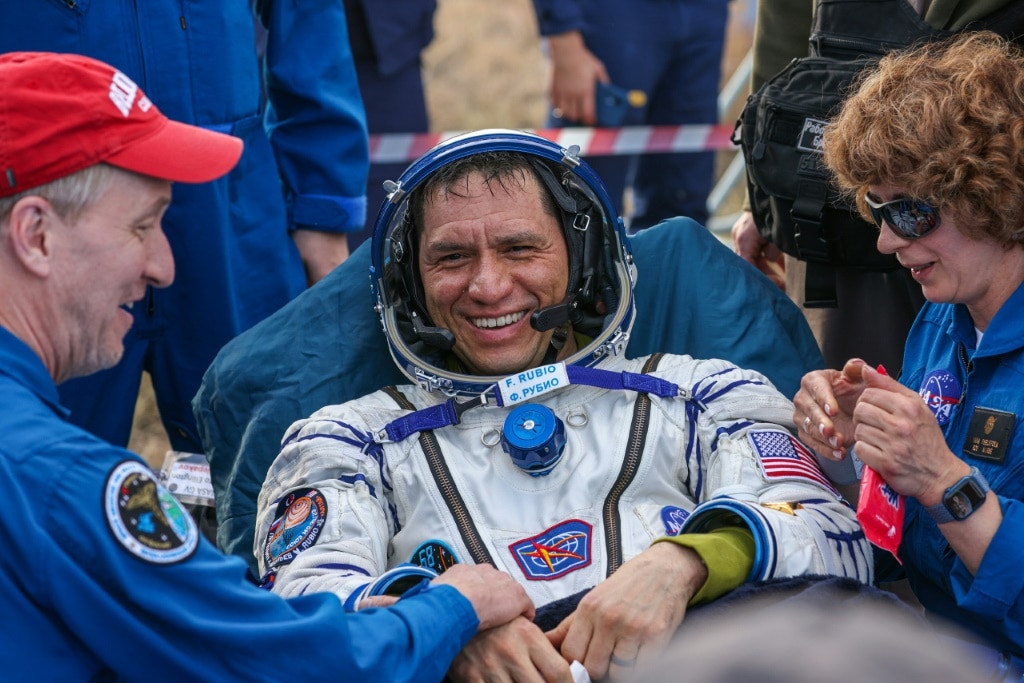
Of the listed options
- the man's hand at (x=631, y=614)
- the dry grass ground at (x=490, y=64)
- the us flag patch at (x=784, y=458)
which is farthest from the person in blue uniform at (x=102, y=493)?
the dry grass ground at (x=490, y=64)

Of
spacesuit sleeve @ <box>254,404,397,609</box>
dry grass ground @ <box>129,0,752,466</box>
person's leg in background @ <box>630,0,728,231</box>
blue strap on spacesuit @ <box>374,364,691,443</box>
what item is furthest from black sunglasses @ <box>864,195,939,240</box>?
dry grass ground @ <box>129,0,752,466</box>

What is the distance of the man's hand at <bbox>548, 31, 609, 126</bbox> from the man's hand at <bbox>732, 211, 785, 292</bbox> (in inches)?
96.2

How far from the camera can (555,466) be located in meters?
2.84

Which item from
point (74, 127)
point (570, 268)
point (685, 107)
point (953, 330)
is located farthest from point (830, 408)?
point (685, 107)

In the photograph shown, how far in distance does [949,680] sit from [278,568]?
1.88 meters

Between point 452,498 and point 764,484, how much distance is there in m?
0.65

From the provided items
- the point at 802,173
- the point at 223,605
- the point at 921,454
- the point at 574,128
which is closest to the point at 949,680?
the point at 223,605

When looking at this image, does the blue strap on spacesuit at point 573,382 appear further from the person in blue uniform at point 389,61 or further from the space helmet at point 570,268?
the person in blue uniform at point 389,61

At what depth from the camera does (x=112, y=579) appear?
1.84 metres

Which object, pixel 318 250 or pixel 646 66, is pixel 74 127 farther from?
pixel 646 66

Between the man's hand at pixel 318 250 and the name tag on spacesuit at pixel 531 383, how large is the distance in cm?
111

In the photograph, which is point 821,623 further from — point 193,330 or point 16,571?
point 193,330

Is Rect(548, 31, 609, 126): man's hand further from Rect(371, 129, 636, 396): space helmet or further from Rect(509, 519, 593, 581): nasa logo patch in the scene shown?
Rect(509, 519, 593, 581): nasa logo patch

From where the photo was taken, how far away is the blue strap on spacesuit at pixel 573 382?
2906 mm
